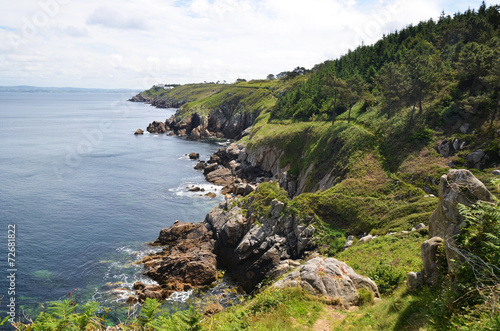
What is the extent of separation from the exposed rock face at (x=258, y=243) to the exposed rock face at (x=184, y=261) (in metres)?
2.46


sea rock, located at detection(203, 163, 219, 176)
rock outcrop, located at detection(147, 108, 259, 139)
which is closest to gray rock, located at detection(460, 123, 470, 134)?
sea rock, located at detection(203, 163, 219, 176)

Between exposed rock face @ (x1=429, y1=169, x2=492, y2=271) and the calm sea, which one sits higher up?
exposed rock face @ (x1=429, y1=169, x2=492, y2=271)

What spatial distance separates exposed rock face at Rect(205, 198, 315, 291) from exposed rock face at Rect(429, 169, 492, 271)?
68.9 feet

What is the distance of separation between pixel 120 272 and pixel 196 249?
10306 millimetres

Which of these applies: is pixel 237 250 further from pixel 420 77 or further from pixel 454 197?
pixel 420 77

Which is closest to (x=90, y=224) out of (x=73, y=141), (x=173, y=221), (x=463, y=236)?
(x=173, y=221)

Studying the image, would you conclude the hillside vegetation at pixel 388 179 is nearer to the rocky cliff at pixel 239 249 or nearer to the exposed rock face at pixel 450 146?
the exposed rock face at pixel 450 146

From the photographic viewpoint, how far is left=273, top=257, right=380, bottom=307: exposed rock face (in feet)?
60.2

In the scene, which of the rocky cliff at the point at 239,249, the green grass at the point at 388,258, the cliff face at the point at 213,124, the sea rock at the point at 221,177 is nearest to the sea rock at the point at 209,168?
the sea rock at the point at 221,177

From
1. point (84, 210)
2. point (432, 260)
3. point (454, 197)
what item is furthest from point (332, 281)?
point (84, 210)

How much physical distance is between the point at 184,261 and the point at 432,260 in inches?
1237

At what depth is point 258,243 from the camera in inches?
1535

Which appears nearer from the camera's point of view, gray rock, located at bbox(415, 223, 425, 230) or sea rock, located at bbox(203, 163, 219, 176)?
gray rock, located at bbox(415, 223, 425, 230)

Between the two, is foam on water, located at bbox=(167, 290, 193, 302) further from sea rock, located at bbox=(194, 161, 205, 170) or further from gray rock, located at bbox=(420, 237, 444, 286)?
sea rock, located at bbox=(194, 161, 205, 170)
